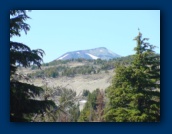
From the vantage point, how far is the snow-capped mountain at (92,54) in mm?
5476

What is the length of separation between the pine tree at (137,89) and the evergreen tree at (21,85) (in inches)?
28.4

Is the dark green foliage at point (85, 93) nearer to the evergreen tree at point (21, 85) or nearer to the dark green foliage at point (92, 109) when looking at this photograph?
the dark green foliage at point (92, 109)

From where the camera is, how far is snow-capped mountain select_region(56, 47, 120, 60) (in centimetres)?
548

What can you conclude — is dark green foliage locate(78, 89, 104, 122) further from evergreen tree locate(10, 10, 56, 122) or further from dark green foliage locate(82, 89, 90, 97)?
evergreen tree locate(10, 10, 56, 122)

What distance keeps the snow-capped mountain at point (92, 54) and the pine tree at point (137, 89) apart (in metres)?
0.18

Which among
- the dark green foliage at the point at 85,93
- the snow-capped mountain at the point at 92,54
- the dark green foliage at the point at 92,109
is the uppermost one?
the snow-capped mountain at the point at 92,54

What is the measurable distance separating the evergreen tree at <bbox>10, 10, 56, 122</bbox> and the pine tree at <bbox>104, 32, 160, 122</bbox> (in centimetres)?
72

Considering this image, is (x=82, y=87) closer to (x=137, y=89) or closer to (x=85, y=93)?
(x=85, y=93)

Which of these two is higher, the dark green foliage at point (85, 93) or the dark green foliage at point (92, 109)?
the dark green foliage at point (85, 93)

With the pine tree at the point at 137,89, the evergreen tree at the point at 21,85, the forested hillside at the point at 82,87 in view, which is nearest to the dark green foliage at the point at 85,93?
the forested hillside at the point at 82,87

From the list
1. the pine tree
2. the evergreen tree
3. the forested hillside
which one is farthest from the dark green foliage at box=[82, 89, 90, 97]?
the evergreen tree

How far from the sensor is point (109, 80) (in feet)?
18.1

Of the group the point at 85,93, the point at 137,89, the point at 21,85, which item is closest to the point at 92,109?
the point at 85,93

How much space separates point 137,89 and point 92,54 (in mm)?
654
